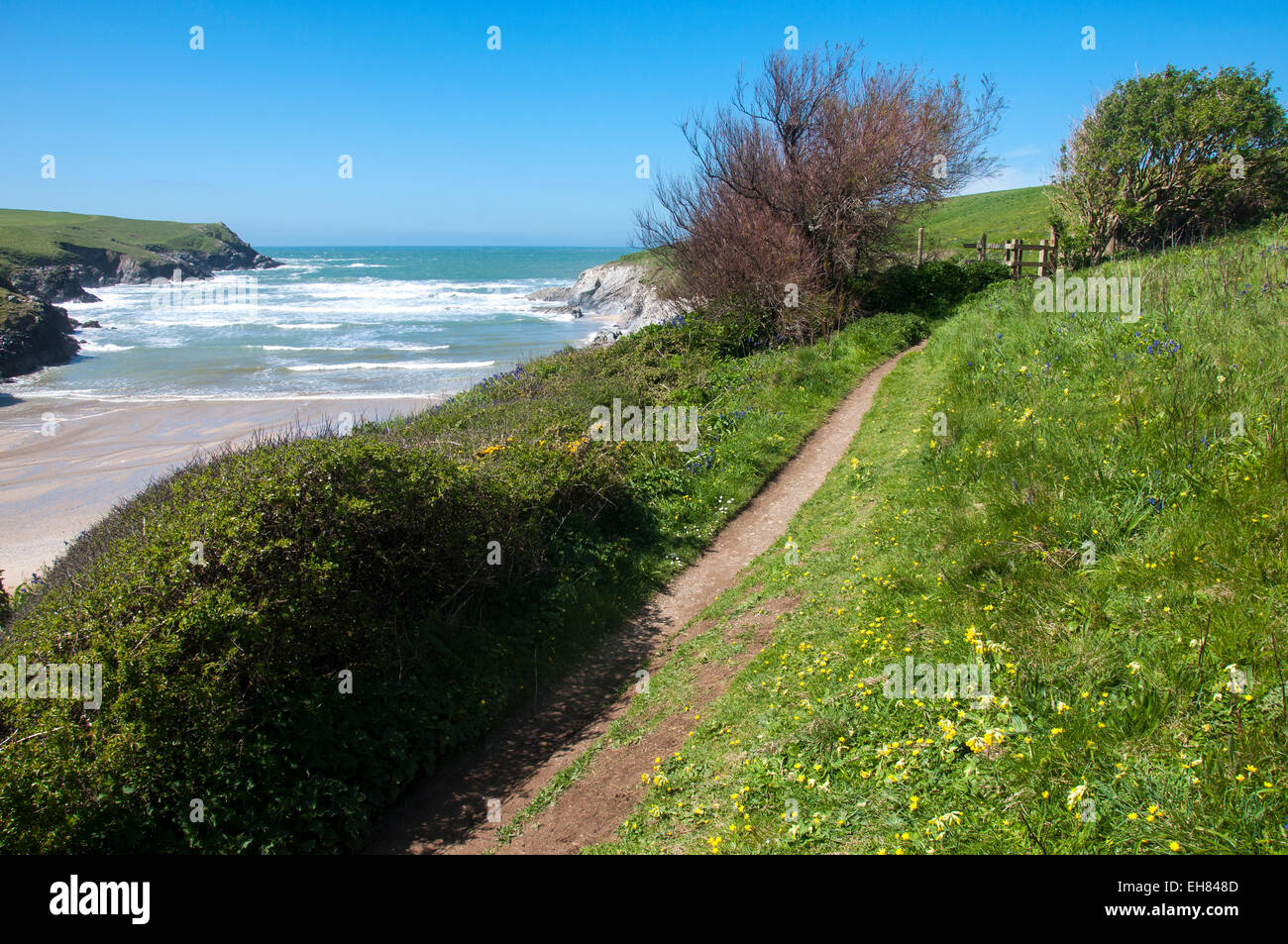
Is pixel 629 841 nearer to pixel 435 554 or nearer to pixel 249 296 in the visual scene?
pixel 435 554

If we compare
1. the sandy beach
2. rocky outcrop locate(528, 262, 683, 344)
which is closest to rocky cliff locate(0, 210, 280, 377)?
the sandy beach

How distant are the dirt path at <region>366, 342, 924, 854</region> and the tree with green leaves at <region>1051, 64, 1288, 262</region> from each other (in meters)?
20.0

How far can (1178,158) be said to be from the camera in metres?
21.8

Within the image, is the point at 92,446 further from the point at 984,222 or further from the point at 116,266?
the point at 116,266

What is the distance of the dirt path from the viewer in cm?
547

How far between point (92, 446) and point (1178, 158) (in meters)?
33.8

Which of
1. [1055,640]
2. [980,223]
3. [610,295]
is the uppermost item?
[980,223]

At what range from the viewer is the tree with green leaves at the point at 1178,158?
20719 millimetres

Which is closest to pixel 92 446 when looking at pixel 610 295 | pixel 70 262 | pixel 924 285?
pixel 924 285

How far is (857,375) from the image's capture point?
16469 millimetres

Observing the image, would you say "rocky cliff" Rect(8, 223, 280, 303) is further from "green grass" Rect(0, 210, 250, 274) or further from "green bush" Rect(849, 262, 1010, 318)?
"green bush" Rect(849, 262, 1010, 318)

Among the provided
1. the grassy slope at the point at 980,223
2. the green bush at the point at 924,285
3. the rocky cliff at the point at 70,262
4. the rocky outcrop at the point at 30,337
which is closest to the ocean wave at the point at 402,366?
the grassy slope at the point at 980,223

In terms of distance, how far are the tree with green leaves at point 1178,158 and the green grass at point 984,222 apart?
18.7ft
